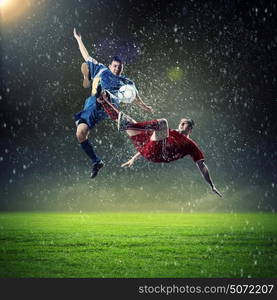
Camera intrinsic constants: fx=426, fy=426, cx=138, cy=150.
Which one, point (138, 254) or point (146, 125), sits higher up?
point (146, 125)

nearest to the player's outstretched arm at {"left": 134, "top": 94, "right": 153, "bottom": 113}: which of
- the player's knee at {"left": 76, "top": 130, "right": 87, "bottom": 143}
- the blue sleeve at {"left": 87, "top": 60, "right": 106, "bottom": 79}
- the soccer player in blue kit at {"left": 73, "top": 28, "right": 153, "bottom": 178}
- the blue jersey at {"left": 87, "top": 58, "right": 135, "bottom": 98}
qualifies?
the soccer player in blue kit at {"left": 73, "top": 28, "right": 153, "bottom": 178}

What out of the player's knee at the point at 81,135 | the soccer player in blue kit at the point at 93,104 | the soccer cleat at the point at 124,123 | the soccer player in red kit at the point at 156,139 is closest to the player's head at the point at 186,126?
the soccer player in red kit at the point at 156,139

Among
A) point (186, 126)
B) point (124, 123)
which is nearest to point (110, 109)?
point (124, 123)

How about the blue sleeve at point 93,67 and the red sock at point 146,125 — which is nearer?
the red sock at point 146,125

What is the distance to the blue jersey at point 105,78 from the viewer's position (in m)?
5.38

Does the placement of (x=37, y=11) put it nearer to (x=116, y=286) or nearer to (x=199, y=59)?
(x=199, y=59)

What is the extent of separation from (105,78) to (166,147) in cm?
117

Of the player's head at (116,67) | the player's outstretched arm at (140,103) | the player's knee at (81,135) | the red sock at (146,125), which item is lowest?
the player's knee at (81,135)

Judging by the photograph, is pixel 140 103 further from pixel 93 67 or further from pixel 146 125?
pixel 93 67

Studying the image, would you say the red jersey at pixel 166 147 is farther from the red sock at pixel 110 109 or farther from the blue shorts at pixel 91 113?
the blue shorts at pixel 91 113

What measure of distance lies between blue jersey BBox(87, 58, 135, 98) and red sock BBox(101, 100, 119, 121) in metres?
0.25

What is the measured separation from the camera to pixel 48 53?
287 inches

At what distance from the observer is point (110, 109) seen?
520 cm

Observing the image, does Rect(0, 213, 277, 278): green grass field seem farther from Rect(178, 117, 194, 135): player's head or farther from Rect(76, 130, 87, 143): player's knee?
Rect(178, 117, 194, 135): player's head
